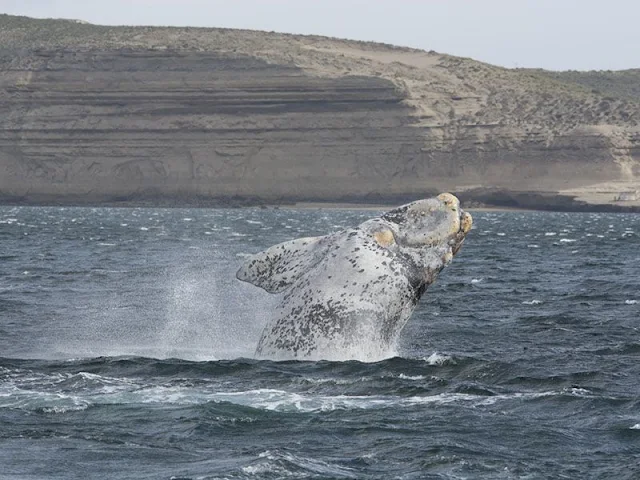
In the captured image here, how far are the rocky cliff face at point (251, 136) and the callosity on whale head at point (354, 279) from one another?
94.8 meters

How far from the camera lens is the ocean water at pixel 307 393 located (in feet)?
36.2

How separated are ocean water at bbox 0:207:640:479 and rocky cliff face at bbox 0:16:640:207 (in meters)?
84.6

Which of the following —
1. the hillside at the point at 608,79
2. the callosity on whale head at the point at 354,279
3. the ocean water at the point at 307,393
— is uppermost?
the hillside at the point at 608,79

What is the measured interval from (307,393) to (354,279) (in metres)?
1.40

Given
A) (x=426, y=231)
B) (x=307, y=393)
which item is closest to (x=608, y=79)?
(x=426, y=231)

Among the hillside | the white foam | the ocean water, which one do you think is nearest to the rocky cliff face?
the hillside

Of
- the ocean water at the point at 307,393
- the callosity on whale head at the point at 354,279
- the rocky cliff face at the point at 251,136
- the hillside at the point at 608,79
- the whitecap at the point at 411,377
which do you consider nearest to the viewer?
the ocean water at the point at 307,393

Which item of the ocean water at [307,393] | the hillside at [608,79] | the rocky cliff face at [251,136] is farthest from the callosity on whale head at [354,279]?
the hillside at [608,79]

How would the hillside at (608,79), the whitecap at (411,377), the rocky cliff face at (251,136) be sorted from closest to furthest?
the whitecap at (411,377) → the rocky cliff face at (251,136) → the hillside at (608,79)

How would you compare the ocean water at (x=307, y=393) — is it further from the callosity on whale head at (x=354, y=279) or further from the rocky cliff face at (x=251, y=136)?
the rocky cliff face at (x=251, y=136)

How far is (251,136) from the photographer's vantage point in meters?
112

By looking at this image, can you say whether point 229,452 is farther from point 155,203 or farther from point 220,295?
point 155,203

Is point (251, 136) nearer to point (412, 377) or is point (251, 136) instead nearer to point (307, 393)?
point (412, 377)

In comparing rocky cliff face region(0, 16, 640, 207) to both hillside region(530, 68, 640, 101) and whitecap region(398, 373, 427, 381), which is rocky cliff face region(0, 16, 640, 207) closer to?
hillside region(530, 68, 640, 101)
